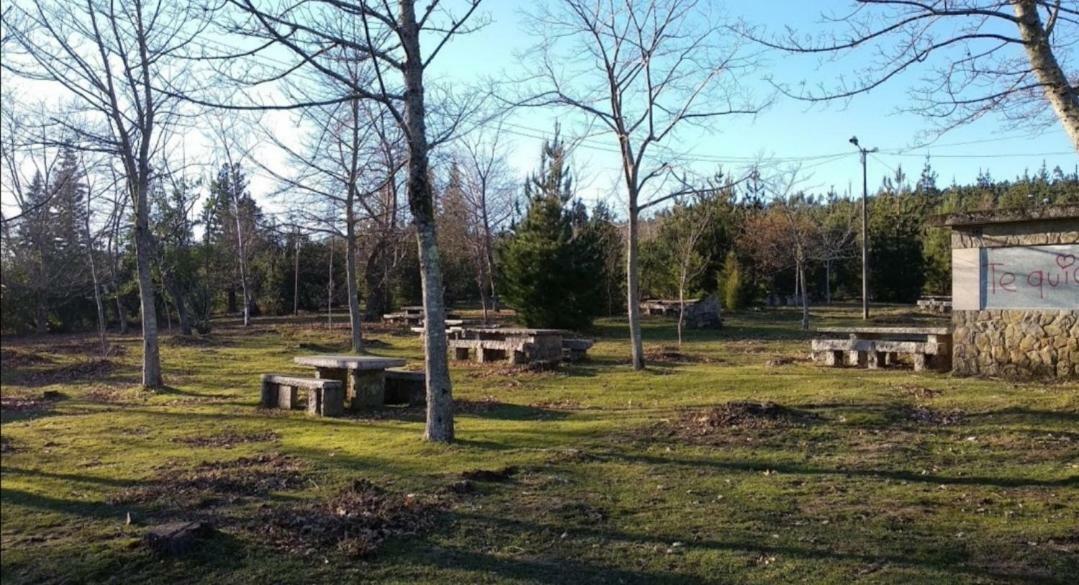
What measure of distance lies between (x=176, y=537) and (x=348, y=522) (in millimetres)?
1159

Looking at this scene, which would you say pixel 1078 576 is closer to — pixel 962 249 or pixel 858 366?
pixel 962 249

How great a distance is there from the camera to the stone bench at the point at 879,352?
14.9 metres

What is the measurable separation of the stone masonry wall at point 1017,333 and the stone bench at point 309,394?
1017 centimetres

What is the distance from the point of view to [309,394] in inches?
483

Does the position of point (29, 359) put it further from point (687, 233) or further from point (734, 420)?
point (687, 233)

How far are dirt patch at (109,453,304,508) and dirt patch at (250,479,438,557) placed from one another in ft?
2.61

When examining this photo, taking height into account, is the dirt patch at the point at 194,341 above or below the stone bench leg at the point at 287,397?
above

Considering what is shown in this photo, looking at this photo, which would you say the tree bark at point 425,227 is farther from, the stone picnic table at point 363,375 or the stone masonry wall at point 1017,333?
the stone masonry wall at point 1017,333

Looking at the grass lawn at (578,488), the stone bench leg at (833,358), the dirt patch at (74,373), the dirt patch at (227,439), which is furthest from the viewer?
the dirt patch at (74,373)

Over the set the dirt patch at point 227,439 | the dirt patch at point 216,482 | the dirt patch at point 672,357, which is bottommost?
the dirt patch at point 227,439

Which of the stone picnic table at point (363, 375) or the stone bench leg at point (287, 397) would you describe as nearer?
the stone picnic table at point (363, 375)

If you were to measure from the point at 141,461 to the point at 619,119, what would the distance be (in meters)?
12.0

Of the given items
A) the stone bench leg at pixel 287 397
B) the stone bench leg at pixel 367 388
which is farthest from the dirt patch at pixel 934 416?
the stone bench leg at pixel 287 397

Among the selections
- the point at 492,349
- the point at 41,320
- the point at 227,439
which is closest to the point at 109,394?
the point at 227,439
